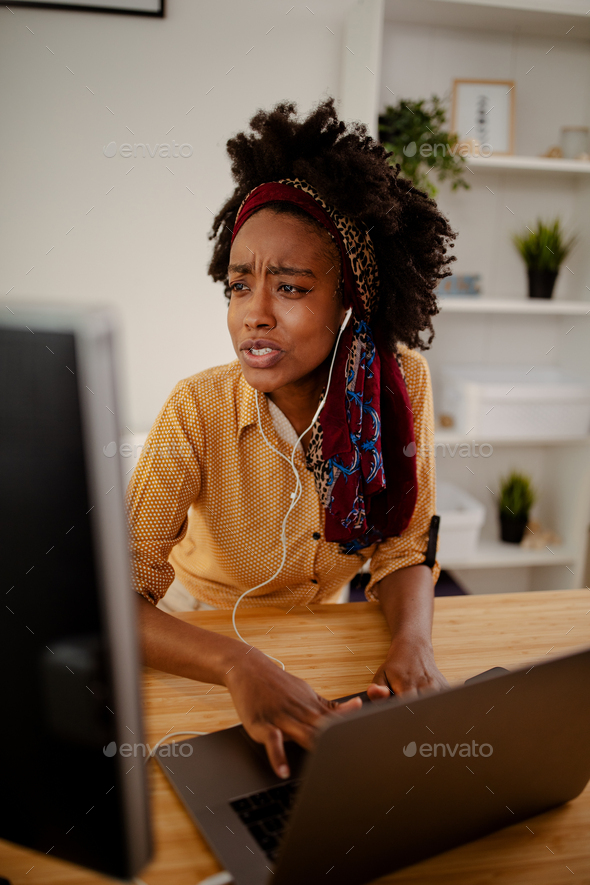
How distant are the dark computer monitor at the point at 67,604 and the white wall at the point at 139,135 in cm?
192

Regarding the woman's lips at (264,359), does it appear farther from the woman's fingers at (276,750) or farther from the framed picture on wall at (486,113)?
the framed picture on wall at (486,113)

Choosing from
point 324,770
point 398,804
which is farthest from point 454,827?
point 324,770

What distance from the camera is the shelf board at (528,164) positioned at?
7.22 ft

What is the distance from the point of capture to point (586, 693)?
54 cm

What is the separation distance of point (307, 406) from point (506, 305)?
1341 millimetres

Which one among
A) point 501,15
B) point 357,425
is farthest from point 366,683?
point 501,15

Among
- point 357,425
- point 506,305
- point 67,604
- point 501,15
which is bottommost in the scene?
point 67,604

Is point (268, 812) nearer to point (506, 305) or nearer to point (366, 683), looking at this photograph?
point (366, 683)

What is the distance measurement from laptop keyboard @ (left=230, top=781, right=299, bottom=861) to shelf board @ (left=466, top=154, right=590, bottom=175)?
7.08 feet

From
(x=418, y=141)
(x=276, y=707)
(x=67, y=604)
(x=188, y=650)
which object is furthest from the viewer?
(x=418, y=141)

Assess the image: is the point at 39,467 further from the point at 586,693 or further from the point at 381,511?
the point at 381,511

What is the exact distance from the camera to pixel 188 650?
0.86m

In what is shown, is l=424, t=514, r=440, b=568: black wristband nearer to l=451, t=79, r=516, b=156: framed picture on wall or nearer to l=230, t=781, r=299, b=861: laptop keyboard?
l=230, t=781, r=299, b=861: laptop keyboard

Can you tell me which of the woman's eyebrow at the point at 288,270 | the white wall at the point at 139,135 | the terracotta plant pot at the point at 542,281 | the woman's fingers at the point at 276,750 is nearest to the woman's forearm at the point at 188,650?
the woman's fingers at the point at 276,750
